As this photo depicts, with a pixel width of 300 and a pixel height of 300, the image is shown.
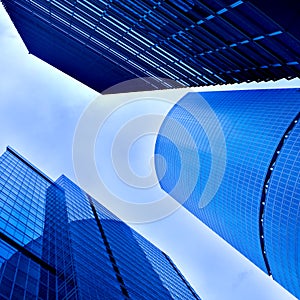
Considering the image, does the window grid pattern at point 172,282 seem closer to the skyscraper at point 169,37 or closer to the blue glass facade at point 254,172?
the blue glass facade at point 254,172

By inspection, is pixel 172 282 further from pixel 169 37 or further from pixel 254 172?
pixel 169 37

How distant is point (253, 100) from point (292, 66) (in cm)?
8435

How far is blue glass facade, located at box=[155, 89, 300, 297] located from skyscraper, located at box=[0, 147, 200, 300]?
105 feet

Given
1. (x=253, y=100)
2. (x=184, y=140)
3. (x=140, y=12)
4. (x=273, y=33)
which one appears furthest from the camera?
(x=184, y=140)

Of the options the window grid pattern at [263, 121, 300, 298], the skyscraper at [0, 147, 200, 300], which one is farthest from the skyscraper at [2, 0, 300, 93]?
the window grid pattern at [263, 121, 300, 298]

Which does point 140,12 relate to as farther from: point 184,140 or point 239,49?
point 184,140

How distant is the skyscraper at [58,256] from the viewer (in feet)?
92.9

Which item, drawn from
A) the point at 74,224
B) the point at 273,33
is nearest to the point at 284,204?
the point at 74,224

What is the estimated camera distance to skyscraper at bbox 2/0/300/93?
24.8 meters

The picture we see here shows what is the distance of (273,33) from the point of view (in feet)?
79.0

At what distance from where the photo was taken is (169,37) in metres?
41.8

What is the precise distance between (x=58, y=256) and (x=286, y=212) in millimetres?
59429

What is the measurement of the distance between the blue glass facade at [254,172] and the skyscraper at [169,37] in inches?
1345

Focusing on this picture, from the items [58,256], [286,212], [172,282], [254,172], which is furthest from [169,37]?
[254,172]
